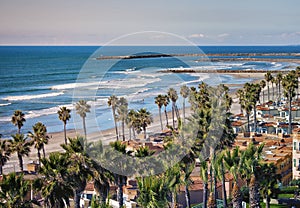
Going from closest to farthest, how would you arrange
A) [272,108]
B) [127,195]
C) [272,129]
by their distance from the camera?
[127,195] < [272,129] < [272,108]

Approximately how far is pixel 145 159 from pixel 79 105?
1300 inches

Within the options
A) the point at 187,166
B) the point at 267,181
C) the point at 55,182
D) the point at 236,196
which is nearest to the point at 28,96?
the point at 187,166

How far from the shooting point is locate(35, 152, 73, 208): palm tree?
22.1m

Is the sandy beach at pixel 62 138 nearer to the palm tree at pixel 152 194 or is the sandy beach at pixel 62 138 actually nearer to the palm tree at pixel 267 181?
the palm tree at pixel 267 181

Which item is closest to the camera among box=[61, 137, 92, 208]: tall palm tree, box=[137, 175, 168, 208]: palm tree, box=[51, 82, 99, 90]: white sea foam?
box=[137, 175, 168, 208]: palm tree

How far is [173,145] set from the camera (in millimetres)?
26859

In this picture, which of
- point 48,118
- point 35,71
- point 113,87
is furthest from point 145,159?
point 35,71

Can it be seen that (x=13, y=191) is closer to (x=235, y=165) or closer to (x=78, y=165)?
(x=78, y=165)

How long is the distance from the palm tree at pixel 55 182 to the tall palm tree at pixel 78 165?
0.38 metres

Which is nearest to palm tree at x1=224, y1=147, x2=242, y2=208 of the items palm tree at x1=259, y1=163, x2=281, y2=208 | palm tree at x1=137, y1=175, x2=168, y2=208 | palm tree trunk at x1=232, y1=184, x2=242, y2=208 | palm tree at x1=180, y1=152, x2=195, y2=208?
palm tree trunk at x1=232, y1=184, x2=242, y2=208

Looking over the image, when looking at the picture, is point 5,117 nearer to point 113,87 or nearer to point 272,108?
point 113,87

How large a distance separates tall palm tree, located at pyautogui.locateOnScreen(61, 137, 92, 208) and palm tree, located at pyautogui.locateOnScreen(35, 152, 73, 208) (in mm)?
380

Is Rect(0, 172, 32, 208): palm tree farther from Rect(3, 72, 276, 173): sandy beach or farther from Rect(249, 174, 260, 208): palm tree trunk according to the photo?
Rect(3, 72, 276, 173): sandy beach

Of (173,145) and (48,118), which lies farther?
(48,118)
